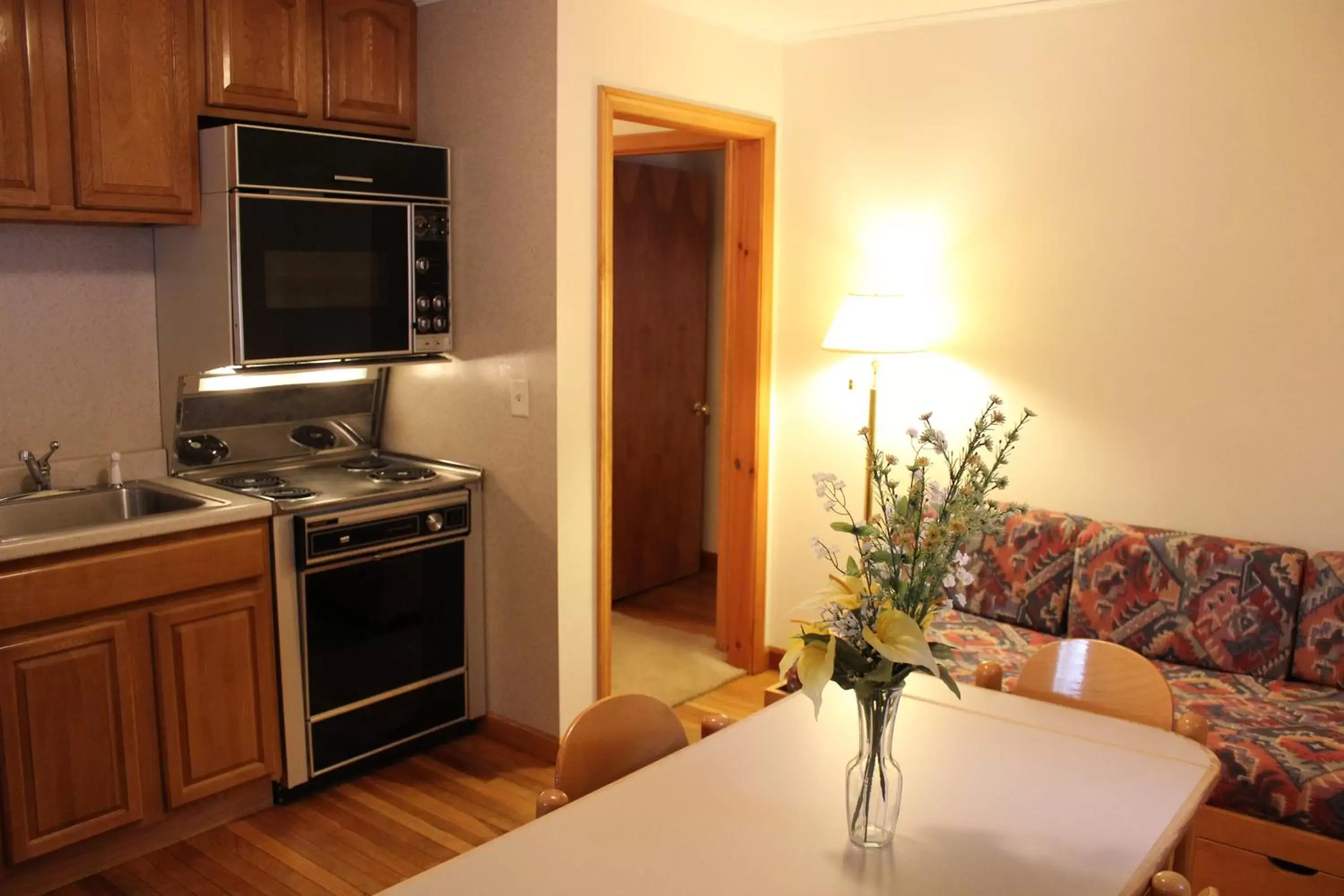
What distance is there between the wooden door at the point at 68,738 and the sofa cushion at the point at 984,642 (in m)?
2.28

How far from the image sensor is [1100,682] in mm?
2514

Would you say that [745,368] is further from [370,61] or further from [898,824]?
[898,824]

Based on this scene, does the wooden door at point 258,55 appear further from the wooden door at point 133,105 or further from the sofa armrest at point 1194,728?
the sofa armrest at point 1194,728

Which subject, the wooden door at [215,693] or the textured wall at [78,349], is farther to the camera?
the textured wall at [78,349]

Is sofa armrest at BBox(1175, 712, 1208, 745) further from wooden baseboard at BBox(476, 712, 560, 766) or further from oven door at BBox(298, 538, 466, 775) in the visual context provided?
oven door at BBox(298, 538, 466, 775)

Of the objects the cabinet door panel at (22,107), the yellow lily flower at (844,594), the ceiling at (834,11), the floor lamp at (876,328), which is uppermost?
the ceiling at (834,11)

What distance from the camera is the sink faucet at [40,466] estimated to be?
3.30 meters

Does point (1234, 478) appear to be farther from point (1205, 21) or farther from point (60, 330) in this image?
point (60, 330)

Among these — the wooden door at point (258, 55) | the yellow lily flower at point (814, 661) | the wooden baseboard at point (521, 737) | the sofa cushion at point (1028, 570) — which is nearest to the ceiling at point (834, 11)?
the wooden door at point (258, 55)

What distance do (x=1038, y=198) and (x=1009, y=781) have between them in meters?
2.46

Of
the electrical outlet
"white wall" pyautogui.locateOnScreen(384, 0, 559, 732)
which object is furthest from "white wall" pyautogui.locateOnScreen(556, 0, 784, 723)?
the electrical outlet

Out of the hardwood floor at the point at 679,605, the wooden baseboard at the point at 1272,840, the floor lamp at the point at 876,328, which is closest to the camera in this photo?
the wooden baseboard at the point at 1272,840

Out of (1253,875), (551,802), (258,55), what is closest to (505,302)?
(258,55)

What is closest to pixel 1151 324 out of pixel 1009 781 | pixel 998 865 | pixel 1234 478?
pixel 1234 478
